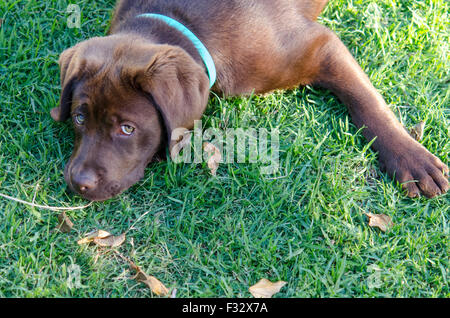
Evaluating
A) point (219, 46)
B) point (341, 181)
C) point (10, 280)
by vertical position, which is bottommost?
point (10, 280)

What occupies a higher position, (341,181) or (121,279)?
(341,181)

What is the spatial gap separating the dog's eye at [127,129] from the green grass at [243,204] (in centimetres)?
40

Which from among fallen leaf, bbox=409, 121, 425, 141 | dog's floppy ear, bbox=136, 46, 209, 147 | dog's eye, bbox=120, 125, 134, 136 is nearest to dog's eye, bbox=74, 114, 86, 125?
dog's eye, bbox=120, 125, 134, 136

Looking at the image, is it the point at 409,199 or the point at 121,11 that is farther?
the point at 121,11

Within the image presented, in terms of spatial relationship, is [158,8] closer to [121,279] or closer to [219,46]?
[219,46]

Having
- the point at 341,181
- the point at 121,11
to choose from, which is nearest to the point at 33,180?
the point at 121,11

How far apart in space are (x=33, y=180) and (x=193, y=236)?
41.3 inches

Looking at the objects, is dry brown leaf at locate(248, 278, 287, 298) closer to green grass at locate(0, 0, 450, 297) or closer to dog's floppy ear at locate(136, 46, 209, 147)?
green grass at locate(0, 0, 450, 297)

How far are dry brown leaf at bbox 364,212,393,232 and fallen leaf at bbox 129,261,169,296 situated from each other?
48.8 inches

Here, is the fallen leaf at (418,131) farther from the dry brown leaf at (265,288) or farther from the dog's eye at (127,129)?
the dog's eye at (127,129)

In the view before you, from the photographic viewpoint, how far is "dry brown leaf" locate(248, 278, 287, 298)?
2.89 meters

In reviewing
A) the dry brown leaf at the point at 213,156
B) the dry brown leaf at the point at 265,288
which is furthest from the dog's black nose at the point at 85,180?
the dry brown leaf at the point at 265,288

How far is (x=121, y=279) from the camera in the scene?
293 cm
